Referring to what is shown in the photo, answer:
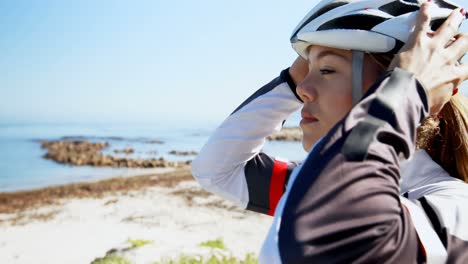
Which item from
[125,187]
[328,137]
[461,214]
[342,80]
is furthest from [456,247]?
[125,187]

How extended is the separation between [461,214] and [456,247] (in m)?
0.13

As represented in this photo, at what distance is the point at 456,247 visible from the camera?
56.3 inches

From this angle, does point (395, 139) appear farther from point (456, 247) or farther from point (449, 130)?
point (449, 130)

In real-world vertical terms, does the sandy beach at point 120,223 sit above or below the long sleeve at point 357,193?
below

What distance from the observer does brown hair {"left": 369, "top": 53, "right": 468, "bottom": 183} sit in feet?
6.36

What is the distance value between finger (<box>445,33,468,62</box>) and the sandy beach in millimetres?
4956

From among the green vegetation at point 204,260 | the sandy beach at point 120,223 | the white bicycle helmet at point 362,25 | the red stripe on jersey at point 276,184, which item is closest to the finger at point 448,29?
the white bicycle helmet at point 362,25

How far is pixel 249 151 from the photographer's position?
271 centimetres

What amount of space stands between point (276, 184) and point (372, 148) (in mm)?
1452

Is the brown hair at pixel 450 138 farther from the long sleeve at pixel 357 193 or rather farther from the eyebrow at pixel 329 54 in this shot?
the long sleeve at pixel 357 193

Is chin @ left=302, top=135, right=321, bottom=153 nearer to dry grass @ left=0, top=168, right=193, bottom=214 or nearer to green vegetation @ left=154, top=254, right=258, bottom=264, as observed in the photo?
green vegetation @ left=154, top=254, right=258, bottom=264

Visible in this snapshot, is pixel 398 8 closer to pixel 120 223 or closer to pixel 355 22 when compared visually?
pixel 355 22

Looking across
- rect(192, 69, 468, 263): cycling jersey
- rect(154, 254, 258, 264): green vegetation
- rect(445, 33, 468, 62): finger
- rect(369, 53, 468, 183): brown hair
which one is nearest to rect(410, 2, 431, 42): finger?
rect(445, 33, 468, 62): finger

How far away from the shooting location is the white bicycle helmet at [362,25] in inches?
70.5
